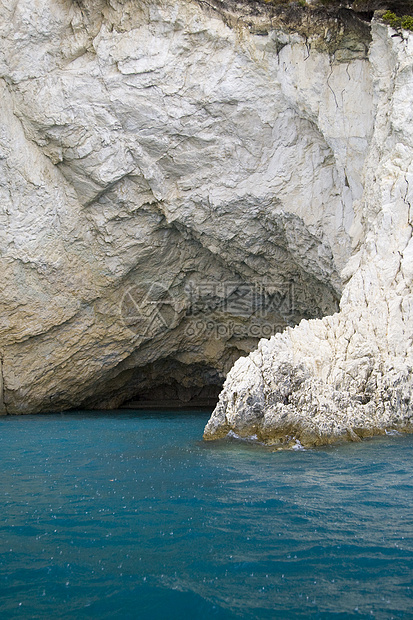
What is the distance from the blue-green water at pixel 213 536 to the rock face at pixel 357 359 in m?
0.97

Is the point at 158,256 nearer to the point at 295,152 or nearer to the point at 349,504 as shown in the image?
the point at 295,152

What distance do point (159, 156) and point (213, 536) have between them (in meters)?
13.7

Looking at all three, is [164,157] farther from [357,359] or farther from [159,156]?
[357,359]

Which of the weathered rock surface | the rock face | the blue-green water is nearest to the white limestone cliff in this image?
the weathered rock surface

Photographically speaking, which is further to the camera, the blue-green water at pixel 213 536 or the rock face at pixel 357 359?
the rock face at pixel 357 359

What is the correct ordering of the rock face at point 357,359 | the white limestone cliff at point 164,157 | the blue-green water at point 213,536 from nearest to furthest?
the blue-green water at point 213,536, the rock face at point 357,359, the white limestone cliff at point 164,157

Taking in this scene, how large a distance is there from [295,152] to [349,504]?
12.7 m

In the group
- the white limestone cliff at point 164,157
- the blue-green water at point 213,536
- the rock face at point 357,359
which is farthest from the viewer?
the white limestone cliff at point 164,157

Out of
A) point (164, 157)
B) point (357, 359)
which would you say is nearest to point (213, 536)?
point (357, 359)

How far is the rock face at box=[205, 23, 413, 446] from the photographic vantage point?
938 centimetres

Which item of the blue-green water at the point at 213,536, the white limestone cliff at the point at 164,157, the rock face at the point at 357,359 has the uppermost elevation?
the white limestone cliff at the point at 164,157

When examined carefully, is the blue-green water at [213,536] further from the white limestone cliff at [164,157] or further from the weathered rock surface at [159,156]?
the weathered rock surface at [159,156]

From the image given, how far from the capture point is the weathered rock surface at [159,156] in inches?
600

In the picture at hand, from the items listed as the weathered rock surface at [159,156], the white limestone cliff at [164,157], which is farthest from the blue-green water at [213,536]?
the weathered rock surface at [159,156]
